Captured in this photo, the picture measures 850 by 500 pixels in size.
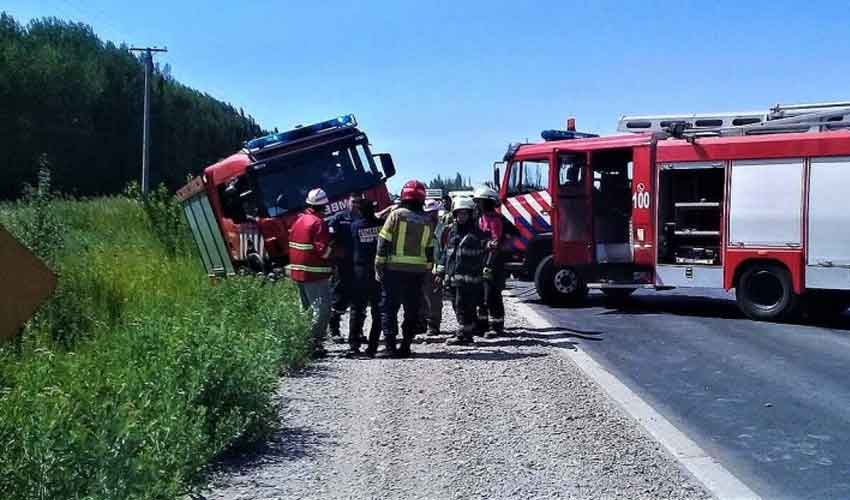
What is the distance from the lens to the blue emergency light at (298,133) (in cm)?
1592

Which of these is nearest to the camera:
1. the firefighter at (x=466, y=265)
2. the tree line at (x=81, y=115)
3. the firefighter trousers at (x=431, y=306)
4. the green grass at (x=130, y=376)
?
the green grass at (x=130, y=376)

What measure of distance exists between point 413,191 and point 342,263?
4.54 feet

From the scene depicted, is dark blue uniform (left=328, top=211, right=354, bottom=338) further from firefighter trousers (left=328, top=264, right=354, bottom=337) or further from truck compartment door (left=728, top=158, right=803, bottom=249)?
truck compartment door (left=728, top=158, right=803, bottom=249)

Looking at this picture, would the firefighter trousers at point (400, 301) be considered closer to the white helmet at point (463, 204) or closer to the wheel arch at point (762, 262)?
the white helmet at point (463, 204)

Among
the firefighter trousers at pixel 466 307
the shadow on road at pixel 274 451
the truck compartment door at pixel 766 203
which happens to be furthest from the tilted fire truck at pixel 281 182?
the shadow on road at pixel 274 451

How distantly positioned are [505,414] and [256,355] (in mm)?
1960

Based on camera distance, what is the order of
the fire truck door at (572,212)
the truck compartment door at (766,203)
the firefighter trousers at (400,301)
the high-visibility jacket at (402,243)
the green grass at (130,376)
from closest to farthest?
the green grass at (130,376) → the high-visibility jacket at (402,243) → the firefighter trousers at (400,301) → the truck compartment door at (766,203) → the fire truck door at (572,212)

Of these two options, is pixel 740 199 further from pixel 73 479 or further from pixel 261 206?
pixel 73 479

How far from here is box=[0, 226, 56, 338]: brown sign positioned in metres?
5.07

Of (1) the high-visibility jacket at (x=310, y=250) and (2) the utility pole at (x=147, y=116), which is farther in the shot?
(2) the utility pole at (x=147, y=116)

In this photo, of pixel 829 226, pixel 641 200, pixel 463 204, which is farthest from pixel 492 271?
pixel 829 226

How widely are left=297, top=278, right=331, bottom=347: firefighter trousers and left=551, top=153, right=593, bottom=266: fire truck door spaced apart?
6.52 metres

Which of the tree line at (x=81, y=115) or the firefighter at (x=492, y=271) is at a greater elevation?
the tree line at (x=81, y=115)

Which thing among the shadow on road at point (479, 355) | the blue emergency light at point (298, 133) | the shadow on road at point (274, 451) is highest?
the blue emergency light at point (298, 133)
